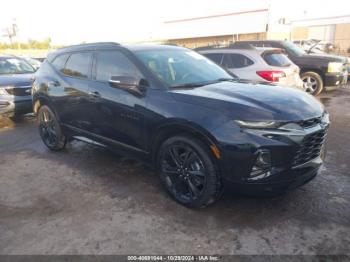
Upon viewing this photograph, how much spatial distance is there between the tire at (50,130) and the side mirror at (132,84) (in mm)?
2008

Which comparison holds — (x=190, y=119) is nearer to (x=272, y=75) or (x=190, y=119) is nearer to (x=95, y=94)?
(x=95, y=94)

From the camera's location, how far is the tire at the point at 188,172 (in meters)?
3.20

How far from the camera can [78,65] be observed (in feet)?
15.8

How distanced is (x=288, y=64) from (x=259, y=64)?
0.85 m

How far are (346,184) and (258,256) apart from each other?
187 cm

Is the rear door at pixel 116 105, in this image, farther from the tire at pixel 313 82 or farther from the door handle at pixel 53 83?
the tire at pixel 313 82

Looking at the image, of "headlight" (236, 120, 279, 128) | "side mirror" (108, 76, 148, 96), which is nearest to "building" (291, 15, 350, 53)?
"side mirror" (108, 76, 148, 96)

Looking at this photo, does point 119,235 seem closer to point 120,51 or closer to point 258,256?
point 258,256

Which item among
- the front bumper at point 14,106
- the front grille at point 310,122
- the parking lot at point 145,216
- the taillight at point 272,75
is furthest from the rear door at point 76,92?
the taillight at point 272,75

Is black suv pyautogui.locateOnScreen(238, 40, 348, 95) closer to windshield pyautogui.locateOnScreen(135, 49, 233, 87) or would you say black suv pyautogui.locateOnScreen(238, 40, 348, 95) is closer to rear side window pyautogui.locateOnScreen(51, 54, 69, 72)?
windshield pyautogui.locateOnScreen(135, 49, 233, 87)

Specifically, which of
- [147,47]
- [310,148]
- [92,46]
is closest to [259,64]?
[147,47]

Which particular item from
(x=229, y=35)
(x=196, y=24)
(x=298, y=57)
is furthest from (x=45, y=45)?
(x=298, y=57)

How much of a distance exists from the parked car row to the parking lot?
3.32 m

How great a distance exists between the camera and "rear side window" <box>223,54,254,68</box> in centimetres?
773
